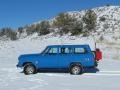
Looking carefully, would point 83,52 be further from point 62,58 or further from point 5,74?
point 5,74

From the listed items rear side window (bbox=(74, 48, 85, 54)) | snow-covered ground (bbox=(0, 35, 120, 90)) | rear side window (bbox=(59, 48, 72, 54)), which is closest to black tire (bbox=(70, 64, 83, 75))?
snow-covered ground (bbox=(0, 35, 120, 90))

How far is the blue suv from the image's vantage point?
20.4 m

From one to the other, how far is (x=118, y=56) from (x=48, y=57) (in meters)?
13.1

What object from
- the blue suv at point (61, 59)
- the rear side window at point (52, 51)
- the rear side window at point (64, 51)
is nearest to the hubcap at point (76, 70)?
the blue suv at point (61, 59)

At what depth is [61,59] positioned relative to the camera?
20.7 metres

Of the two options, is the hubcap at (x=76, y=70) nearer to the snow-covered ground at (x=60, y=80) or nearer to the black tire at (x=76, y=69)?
the black tire at (x=76, y=69)

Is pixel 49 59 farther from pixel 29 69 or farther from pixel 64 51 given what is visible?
pixel 29 69

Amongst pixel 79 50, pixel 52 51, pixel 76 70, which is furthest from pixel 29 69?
pixel 79 50

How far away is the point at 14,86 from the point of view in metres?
16.5

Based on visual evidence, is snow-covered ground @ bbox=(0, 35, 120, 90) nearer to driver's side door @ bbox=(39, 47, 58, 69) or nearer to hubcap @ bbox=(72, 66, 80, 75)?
hubcap @ bbox=(72, 66, 80, 75)

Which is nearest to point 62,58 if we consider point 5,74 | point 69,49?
point 69,49

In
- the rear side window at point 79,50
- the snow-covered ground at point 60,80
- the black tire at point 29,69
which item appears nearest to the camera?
the snow-covered ground at point 60,80

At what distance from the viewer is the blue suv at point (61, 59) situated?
66.8 ft

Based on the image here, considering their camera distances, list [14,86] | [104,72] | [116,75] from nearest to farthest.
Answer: [14,86], [116,75], [104,72]
